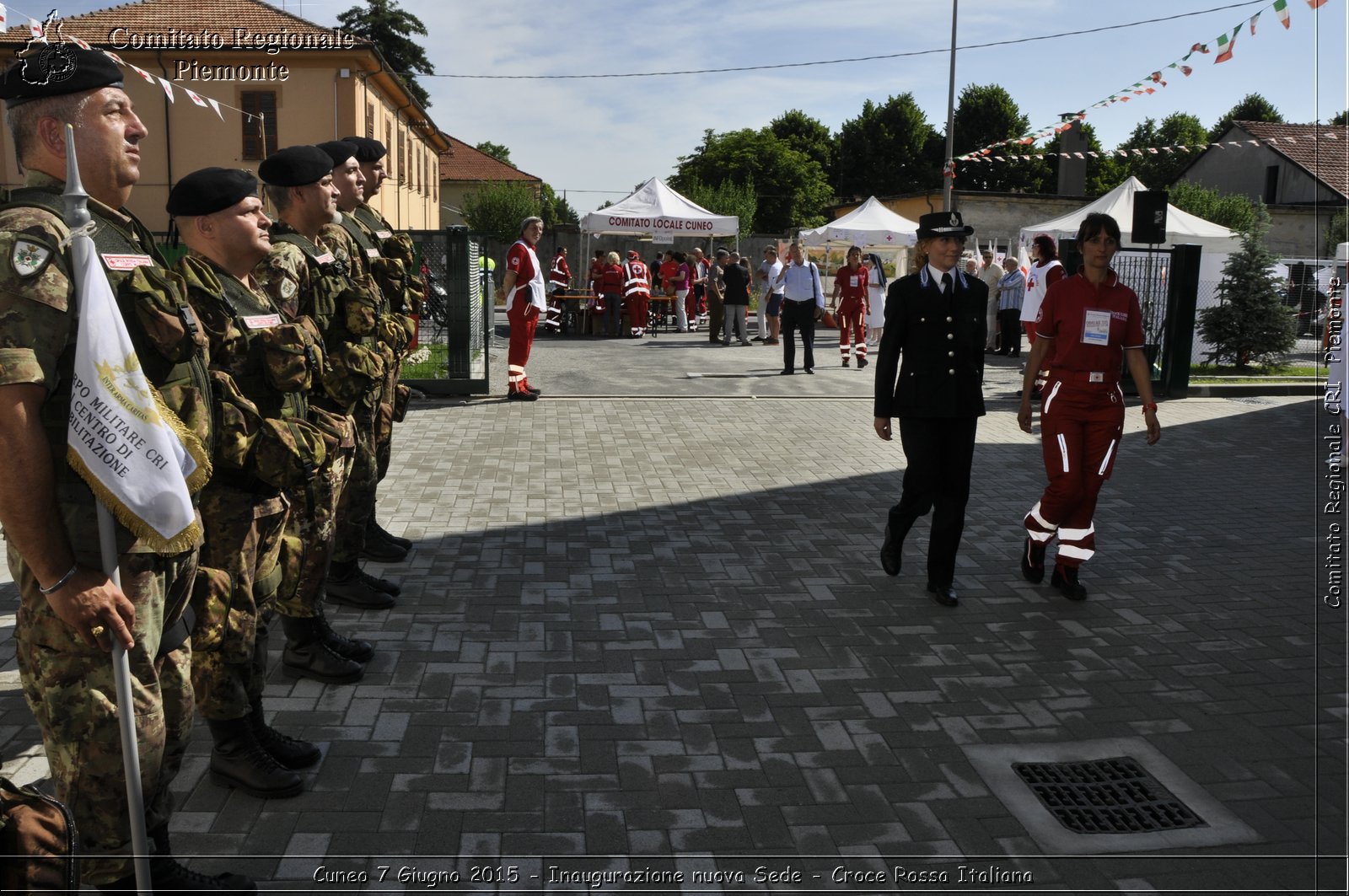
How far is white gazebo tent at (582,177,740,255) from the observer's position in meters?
24.7

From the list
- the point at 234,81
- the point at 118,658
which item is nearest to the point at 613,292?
the point at 234,81

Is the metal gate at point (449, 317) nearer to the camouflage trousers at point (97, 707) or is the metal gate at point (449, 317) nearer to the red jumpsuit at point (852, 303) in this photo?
the red jumpsuit at point (852, 303)

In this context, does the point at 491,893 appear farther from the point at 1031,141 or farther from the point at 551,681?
the point at 1031,141

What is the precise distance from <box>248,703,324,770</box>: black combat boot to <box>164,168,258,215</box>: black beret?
69.5 inches

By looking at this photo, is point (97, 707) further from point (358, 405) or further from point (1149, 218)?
point (1149, 218)

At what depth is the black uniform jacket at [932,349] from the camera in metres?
5.90

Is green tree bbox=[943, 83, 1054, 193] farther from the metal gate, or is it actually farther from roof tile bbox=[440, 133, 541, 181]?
the metal gate

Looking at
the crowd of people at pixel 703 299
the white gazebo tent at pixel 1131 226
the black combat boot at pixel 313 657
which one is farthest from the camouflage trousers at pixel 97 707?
the white gazebo tent at pixel 1131 226

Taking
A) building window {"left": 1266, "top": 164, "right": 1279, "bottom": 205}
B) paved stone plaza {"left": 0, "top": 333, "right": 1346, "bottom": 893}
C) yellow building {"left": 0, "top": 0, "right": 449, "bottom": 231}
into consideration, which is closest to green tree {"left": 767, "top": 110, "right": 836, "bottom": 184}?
building window {"left": 1266, "top": 164, "right": 1279, "bottom": 205}

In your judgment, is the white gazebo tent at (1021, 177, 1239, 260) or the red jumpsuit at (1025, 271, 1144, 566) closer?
the red jumpsuit at (1025, 271, 1144, 566)

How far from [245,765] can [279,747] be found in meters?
0.18

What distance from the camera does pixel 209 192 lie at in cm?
366

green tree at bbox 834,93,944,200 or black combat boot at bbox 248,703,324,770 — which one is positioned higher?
green tree at bbox 834,93,944,200

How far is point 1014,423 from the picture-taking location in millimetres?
12766
